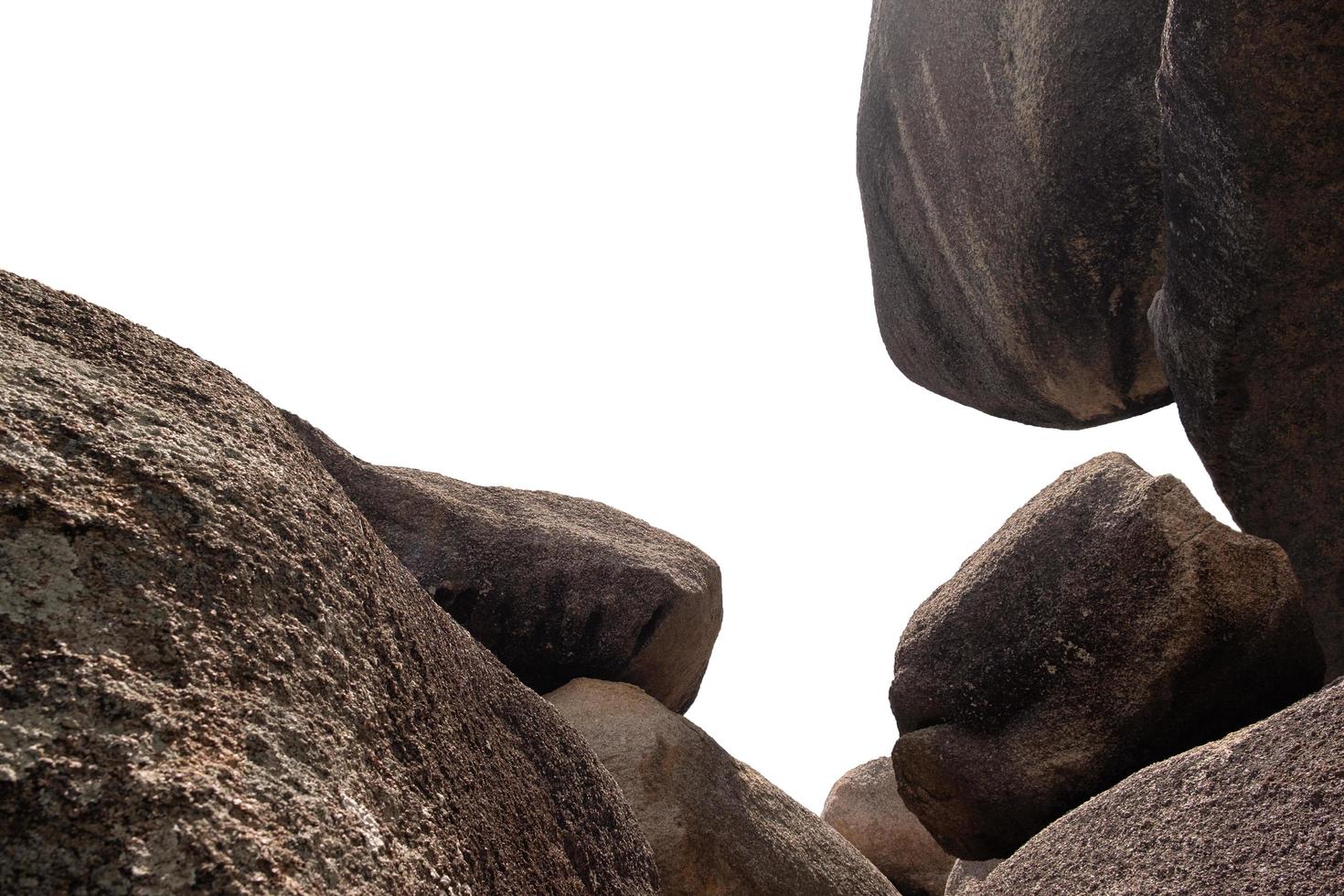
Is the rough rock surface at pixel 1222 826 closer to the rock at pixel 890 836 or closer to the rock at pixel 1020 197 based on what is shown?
the rock at pixel 1020 197

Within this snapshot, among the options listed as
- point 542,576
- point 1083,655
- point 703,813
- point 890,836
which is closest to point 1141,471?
point 1083,655

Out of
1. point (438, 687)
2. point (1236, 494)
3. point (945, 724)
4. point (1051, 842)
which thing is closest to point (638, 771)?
point (945, 724)

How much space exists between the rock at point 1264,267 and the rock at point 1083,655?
536 millimetres

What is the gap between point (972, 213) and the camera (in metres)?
4.90

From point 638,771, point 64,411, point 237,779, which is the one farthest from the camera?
point 638,771

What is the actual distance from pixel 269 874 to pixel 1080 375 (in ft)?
15.0

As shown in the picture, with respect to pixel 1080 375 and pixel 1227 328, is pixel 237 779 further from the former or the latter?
pixel 1080 375

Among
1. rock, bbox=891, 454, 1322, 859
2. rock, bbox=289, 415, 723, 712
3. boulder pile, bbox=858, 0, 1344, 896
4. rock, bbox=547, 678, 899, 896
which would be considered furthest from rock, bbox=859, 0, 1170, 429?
rock, bbox=547, 678, 899, 896

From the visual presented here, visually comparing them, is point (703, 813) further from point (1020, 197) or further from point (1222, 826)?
point (1020, 197)

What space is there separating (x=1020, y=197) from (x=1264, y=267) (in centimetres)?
128

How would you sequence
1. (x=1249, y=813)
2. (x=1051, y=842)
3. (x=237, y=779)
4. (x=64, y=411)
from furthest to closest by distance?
(x=1051, y=842)
(x=1249, y=813)
(x=64, y=411)
(x=237, y=779)

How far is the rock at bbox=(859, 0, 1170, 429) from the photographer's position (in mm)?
4207

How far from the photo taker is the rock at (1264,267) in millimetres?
3107

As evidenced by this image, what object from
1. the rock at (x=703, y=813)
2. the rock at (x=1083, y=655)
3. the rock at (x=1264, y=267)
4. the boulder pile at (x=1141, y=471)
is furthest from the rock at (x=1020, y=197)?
the rock at (x=703, y=813)
